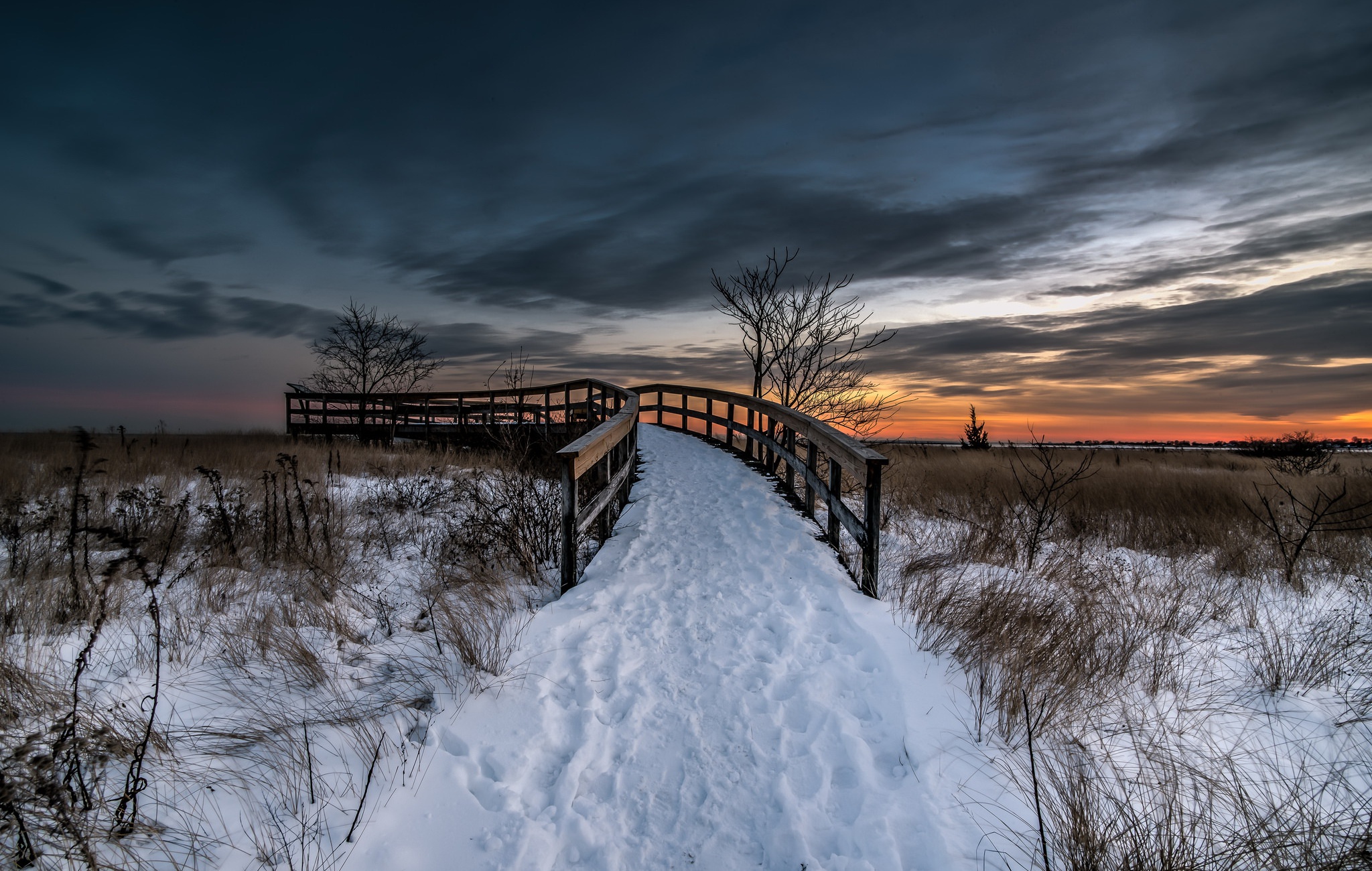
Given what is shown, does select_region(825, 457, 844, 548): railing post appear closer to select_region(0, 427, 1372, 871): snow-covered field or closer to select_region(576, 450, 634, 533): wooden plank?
select_region(0, 427, 1372, 871): snow-covered field

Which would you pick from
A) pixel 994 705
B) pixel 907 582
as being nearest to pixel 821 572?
pixel 907 582

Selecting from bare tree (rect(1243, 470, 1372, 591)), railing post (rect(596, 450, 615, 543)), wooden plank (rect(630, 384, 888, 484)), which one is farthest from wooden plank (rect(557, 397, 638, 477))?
bare tree (rect(1243, 470, 1372, 591))

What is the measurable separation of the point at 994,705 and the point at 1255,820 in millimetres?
1090

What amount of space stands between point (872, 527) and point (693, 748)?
2715 millimetres

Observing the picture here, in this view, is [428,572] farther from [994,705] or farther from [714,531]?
[994,705]

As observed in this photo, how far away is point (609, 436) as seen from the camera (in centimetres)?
692

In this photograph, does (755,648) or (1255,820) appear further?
(755,648)

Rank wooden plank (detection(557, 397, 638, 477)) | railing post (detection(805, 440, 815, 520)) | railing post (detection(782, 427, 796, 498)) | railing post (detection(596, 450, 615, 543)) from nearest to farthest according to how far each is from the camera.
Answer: wooden plank (detection(557, 397, 638, 477)), railing post (detection(596, 450, 615, 543)), railing post (detection(805, 440, 815, 520)), railing post (detection(782, 427, 796, 498))

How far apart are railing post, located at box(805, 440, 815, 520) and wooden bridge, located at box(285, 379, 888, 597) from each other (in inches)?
0.5

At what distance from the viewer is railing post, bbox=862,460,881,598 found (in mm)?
5277

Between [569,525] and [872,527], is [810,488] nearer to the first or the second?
[872,527]

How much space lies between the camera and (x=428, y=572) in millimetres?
6453

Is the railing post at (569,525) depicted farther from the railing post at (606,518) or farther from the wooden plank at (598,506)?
the railing post at (606,518)

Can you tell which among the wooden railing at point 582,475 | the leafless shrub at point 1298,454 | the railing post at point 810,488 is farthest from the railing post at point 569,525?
the leafless shrub at point 1298,454
